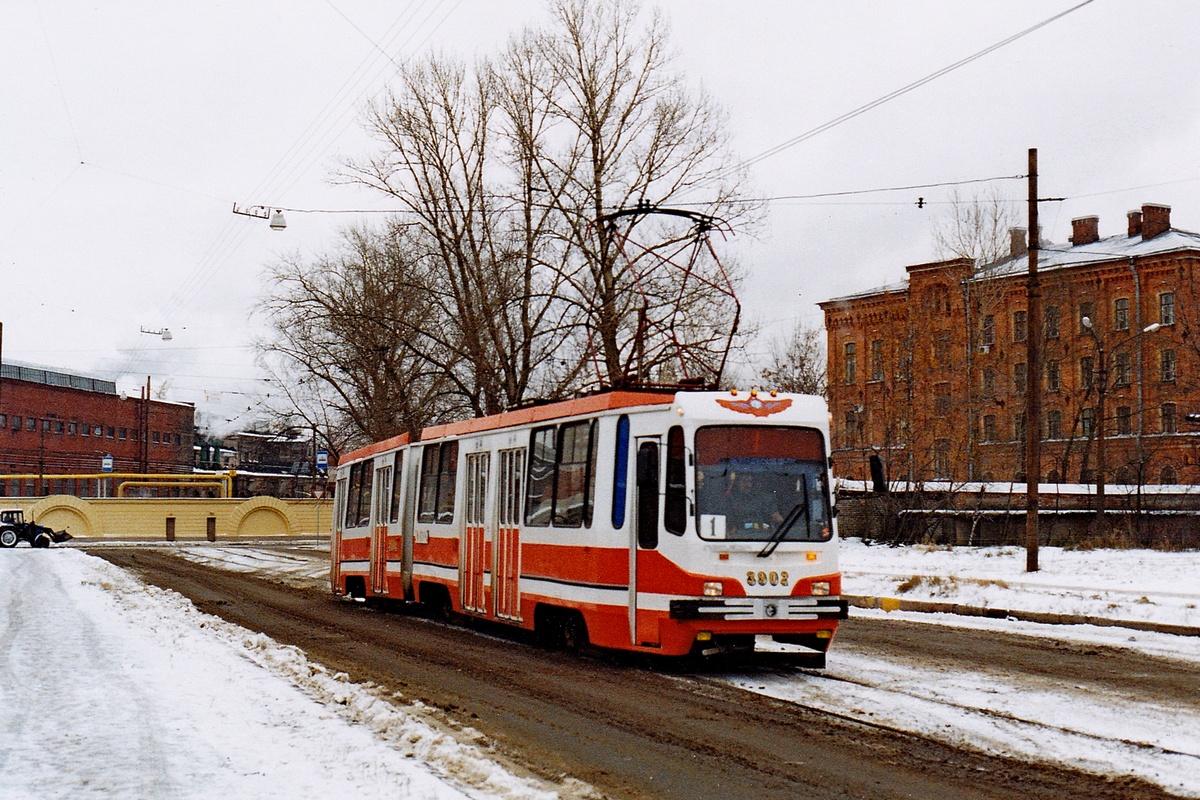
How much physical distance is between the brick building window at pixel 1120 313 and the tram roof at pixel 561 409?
54.0 meters

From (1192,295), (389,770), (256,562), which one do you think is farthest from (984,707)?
(1192,295)

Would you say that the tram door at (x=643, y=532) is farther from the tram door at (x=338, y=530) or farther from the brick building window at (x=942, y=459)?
the brick building window at (x=942, y=459)

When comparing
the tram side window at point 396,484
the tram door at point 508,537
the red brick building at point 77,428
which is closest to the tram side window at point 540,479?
the tram door at point 508,537

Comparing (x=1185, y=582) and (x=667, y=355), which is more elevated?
(x=667, y=355)

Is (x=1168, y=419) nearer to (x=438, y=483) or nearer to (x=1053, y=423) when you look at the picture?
(x=1053, y=423)

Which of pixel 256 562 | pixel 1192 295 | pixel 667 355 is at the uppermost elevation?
pixel 1192 295

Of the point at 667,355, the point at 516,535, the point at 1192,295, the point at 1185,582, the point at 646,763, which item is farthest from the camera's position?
the point at 1192,295

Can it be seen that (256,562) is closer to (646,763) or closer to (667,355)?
(667,355)

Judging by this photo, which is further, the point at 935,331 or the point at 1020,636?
the point at 935,331

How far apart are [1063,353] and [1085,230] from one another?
9.74 meters

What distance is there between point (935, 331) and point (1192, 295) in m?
21.0

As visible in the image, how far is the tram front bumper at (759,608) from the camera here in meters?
12.3

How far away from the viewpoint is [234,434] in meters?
129

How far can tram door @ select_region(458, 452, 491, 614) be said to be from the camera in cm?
1728
